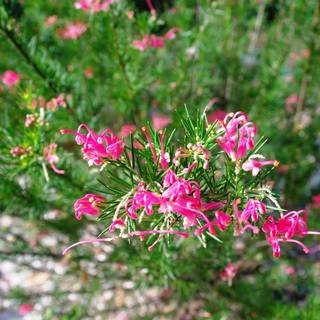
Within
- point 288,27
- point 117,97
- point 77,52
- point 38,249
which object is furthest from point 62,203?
point 288,27

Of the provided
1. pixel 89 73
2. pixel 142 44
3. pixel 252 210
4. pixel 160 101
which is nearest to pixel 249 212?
pixel 252 210

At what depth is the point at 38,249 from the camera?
177cm

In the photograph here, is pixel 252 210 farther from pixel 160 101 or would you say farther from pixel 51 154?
pixel 160 101

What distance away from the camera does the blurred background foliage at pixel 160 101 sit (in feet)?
3.74

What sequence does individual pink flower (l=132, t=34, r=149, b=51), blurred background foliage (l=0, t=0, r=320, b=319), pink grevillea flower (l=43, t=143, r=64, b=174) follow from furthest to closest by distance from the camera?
individual pink flower (l=132, t=34, r=149, b=51)
blurred background foliage (l=0, t=0, r=320, b=319)
pink grevillea flower (l=43, t=143, r=64, b=174)

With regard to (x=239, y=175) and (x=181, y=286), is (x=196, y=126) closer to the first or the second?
(x=239, y=175)

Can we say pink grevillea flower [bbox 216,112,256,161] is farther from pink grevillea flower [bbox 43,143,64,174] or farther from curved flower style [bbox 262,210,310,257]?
pink grevillea flower [bbox 43,143,64,174]

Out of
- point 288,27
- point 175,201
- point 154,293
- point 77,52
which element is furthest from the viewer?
point 154,293

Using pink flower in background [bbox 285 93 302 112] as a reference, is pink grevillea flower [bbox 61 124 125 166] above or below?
below

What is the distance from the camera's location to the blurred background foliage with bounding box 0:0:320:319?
114cm

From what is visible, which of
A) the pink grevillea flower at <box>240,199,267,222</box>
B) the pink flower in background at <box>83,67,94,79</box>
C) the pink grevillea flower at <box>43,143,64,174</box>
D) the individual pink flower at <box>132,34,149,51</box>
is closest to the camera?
the pink grevillea flower at <box>240,199,267,222</box>

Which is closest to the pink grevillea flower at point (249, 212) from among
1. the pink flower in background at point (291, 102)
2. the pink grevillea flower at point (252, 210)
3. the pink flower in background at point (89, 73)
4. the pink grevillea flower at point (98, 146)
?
the pink grevillea flower at point (252, 210)

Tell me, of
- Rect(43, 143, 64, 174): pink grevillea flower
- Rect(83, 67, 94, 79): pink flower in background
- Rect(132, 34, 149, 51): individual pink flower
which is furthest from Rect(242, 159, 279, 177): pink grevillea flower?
Rect(83, 67, 94, 79): pink flower in background

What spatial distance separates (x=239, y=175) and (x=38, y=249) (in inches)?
52.5
